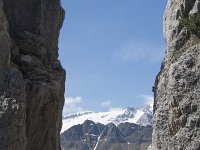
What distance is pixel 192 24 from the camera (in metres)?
54.9

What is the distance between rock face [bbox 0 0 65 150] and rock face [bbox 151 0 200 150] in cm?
1356

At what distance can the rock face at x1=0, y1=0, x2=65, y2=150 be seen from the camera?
36.3 metres

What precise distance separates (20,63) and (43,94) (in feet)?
13.0

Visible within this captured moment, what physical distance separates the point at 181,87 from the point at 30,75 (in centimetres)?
1796

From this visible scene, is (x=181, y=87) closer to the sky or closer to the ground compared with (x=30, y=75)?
closer to the sky

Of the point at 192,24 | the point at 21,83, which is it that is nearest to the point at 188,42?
the point at 192,24

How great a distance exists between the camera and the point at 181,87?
5134 cm

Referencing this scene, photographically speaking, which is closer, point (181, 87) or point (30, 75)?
point (30, 75)

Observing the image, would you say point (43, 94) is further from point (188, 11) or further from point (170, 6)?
point (170, 6)

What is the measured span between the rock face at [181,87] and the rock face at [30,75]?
13.6 metres

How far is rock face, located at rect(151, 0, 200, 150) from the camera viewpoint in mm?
49469

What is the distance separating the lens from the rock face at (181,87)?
49469 mm

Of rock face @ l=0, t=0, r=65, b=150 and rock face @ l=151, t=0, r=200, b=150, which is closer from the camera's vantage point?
rock face @ l=0, t=0, r=65, b=150

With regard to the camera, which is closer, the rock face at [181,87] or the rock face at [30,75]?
the rock face at [30,75]
